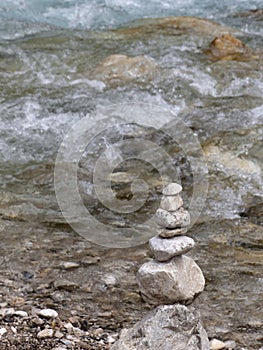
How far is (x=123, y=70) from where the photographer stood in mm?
9594

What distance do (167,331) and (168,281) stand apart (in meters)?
0.28

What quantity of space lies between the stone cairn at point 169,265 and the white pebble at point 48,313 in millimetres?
1146

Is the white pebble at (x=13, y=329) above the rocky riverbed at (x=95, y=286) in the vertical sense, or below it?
above

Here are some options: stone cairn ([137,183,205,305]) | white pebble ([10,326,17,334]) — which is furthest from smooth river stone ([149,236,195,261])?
white pebble ([10,326,17,334])

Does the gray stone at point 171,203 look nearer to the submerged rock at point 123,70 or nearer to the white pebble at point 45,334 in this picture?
the white pebble at point 45,334

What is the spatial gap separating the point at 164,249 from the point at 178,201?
263 mm

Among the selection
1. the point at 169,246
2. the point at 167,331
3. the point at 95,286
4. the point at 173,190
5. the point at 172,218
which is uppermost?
the point at 173,190

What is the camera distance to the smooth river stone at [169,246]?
324cm

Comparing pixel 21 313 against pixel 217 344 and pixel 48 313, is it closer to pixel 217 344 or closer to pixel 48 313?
pixel 48 313

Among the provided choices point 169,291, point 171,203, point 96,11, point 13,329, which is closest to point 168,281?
point 169,291

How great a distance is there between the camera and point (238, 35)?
11539 millimetres

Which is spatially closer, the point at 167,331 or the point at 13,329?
the point at 167,331

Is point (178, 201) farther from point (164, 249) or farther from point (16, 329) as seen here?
point (16, 329)

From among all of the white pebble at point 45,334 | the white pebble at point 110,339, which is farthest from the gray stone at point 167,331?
the white pebble at point 45,334
